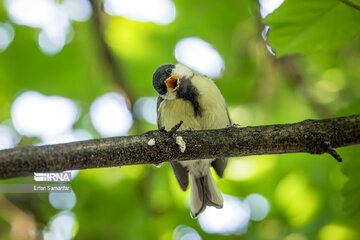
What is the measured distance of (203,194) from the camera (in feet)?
11.8

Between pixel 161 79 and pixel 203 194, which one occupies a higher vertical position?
pixel 161 79

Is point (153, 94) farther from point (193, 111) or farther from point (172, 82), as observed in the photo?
point (193, 111)

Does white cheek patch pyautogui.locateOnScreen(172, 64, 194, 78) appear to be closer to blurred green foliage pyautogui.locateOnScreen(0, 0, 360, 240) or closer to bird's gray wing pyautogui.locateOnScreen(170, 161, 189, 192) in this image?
blurred green foliage pyautogui.locateOnScreen(0, 0, 360, 240)

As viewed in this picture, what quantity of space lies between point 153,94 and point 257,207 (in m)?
1.64

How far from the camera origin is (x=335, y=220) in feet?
9.96

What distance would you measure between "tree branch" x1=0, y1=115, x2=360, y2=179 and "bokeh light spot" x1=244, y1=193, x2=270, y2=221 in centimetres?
182

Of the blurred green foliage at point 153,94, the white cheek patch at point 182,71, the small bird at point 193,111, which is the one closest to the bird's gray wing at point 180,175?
the small bird at point 193,111

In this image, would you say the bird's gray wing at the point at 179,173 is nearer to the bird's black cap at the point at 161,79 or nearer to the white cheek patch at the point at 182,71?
the bird's black cap at the point at 161,79

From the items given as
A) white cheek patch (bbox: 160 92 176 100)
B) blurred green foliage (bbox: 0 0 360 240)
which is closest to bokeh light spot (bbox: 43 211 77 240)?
blurred green foliage (bbox: 0 0 360 240)

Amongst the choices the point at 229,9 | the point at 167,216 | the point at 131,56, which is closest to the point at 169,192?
the point at 167,216

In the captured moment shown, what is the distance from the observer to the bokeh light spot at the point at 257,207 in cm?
352

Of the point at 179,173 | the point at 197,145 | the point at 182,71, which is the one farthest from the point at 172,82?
the point at 197,145

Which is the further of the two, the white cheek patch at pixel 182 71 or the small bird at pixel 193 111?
the white cheek patch at pixel 182 71

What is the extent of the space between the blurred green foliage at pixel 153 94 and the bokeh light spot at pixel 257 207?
6 cm
